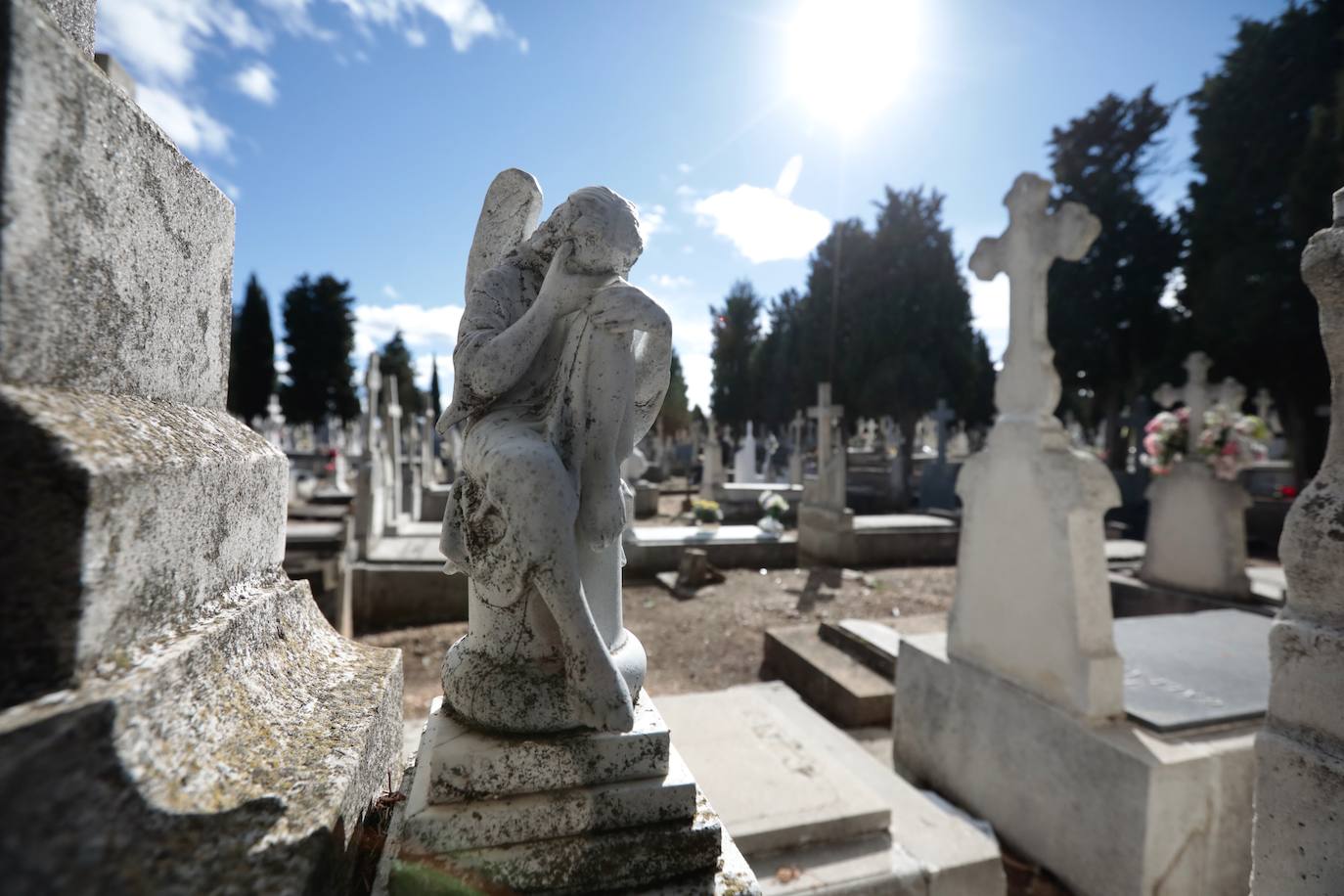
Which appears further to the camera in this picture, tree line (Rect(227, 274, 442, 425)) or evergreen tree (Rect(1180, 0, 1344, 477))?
tree line (Rect(227, 274, 442, 425))

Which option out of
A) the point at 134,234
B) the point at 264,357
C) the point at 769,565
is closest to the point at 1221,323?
the point at 769,565

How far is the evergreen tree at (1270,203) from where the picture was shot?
15438mm

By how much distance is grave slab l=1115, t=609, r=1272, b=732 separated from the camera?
3273mm

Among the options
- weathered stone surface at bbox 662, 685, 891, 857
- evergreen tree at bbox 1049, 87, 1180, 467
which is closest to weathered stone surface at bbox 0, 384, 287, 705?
weathered stone surface at bbox 662, 685, 891, 857

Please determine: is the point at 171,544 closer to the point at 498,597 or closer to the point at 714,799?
the point at 498,597

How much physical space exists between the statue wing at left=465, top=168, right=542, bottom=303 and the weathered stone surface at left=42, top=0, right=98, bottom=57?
0.90m

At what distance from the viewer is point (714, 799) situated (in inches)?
104

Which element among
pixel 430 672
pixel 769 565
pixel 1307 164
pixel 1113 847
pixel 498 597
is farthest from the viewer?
pixel 1307 164

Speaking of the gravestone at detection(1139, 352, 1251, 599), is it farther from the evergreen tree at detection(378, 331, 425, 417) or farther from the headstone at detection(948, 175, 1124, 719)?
the evergreen tree at detection(378, 331, 425, 417)

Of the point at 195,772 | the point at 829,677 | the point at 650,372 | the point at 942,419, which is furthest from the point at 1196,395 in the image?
the point at 942,419

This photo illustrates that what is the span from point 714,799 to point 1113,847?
201 cm

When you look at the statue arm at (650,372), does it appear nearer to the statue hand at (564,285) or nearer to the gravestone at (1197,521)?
the statue hand at (564,285)

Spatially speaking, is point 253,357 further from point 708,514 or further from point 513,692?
point 513,692

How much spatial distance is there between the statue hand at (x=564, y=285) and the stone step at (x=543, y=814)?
3.89 feet
